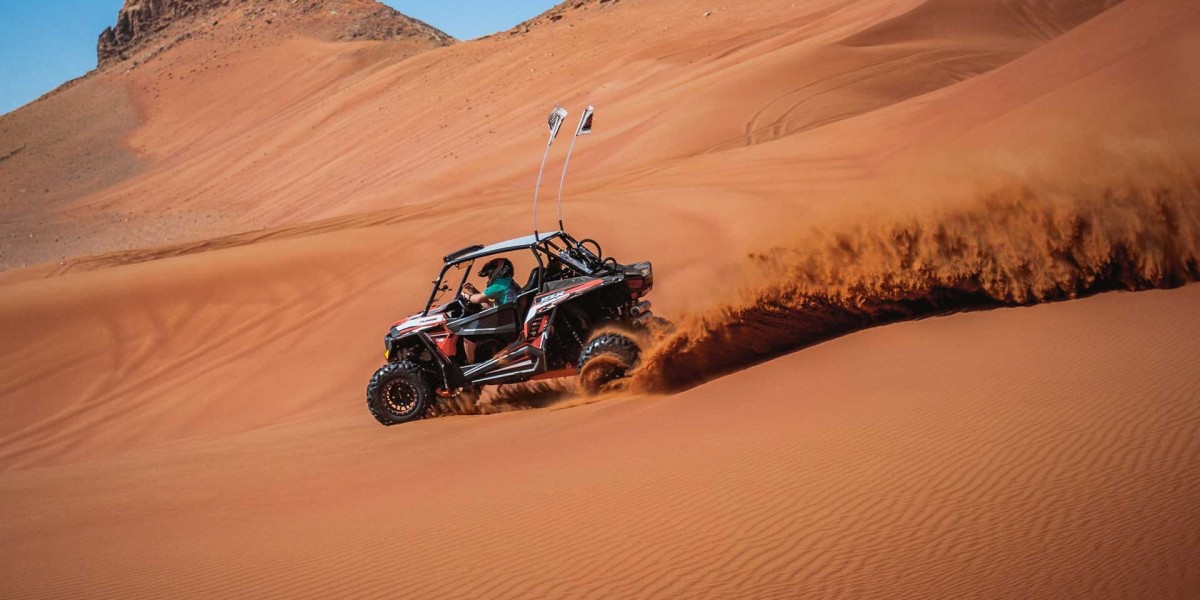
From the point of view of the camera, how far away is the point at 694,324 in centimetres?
838

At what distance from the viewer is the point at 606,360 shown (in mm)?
8227

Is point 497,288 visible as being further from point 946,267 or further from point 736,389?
point 946,267

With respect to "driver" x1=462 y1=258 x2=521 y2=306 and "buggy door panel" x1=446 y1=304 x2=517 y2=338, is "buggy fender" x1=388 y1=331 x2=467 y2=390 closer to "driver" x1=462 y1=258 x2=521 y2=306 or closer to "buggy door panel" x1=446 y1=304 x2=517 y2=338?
"buggy door panel" x1=446 y1=304 x2=517 y2=338

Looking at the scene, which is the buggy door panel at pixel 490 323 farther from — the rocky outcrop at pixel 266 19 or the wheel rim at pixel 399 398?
the rocky outcrop at pixel 266 19

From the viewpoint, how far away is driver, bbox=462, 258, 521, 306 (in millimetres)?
8820

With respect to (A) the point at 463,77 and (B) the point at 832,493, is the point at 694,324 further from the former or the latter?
(A) the point at 463,77

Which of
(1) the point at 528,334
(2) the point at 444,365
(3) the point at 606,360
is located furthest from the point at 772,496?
(2) the point at 444,365

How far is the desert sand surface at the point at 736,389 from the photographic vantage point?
13.6 feet

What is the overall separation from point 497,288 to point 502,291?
6 centimetres

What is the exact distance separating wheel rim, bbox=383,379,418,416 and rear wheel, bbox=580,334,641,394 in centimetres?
193

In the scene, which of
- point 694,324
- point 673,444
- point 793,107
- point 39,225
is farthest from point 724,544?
point 39,225

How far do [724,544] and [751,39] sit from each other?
102 feet

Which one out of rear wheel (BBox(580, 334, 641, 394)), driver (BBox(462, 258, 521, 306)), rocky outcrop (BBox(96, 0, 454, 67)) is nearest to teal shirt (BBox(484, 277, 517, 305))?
driver (BBox(462, 258, 521, 306))

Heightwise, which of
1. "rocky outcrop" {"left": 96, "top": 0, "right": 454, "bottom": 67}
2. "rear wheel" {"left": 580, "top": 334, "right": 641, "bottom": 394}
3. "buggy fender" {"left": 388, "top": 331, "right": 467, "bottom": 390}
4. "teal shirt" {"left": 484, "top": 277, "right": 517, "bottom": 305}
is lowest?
"rear wheel" {"left": 580, "top": 334, "right": 641, "bottom": 394}
